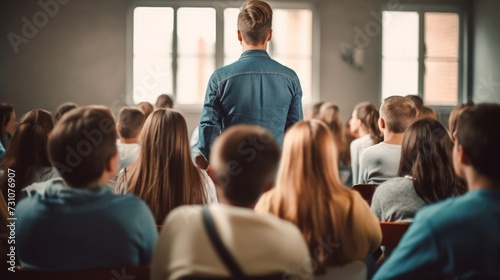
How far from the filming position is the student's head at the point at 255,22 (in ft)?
9.45

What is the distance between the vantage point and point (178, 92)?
28.8 ft

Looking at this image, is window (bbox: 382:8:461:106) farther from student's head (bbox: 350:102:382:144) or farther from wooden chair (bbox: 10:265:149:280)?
wooden chair (bbox: 10:265:149:280)

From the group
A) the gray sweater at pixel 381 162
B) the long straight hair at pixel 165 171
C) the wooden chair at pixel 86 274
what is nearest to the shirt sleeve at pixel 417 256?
the wooden chair at pixel 86 274

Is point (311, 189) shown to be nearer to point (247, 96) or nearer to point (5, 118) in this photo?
point (247, 96)

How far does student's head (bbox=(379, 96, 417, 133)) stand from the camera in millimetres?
3283

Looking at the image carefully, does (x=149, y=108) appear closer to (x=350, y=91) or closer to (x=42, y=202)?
(x=42, y=202)

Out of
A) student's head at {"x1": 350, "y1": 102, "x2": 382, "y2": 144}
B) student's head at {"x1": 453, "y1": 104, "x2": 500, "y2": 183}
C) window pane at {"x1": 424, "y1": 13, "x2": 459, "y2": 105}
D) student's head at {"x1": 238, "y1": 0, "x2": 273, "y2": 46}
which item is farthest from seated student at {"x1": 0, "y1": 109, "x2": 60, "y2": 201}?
window pane at {"x1": 424, "y1": 13, "x2": 459, "y2": 105}

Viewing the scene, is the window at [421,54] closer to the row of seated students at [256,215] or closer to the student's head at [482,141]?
the row of seated students at [256,215]

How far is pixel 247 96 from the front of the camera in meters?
2.98

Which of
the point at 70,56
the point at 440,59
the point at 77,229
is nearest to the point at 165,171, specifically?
the point at 77,229

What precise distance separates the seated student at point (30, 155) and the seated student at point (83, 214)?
114 centimetres

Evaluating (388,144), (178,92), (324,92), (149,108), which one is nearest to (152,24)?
(178,92)

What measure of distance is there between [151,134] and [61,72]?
684 cm

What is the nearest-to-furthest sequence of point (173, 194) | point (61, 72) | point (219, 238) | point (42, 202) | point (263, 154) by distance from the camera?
point (219, 238) → point (263, 154) → point (42, 202) → point (173, 194) → point (61, 72)
